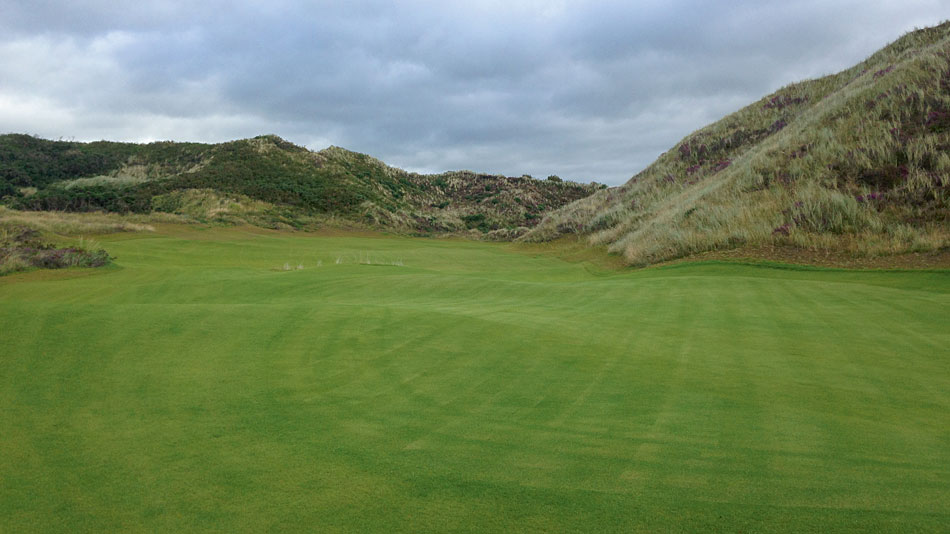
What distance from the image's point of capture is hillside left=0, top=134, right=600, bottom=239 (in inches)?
1836

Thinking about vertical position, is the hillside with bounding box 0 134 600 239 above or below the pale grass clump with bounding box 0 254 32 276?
above

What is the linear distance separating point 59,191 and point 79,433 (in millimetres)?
58319

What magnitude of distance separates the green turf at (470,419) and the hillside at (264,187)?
39837mm

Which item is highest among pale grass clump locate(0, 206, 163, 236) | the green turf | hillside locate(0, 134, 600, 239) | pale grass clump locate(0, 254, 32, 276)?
hillside locate(0, 134, 600, 239)

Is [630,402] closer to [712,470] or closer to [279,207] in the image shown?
[712,470]

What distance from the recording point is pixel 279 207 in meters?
50.5

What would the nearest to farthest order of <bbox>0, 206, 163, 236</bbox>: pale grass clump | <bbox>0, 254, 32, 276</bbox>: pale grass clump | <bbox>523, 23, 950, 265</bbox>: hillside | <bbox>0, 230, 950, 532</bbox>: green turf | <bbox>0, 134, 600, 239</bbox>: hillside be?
<bbox>0, 230, 950, 532</bbox>: green turf → <bbox>0, 254, 32, 276</bbox>: pale grass clump → <bbox>523, 23, 950, 265</bbox>: hillside → <bbox>0, 206, 163, 236</bbox>: pale grass clump → <bbox>0, 134, 600, 239</bbox>: hillside

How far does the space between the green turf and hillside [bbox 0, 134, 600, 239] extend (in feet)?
131

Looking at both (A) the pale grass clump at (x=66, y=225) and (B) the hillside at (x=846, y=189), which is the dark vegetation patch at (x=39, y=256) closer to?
(A) the pale grass clump at (x=66, y=225)

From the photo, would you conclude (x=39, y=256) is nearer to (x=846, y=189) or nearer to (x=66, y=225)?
(x=66, y=225)

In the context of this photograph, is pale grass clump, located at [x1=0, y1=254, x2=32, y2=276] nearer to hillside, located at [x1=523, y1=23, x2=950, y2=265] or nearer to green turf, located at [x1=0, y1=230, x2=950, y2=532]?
green turf, located at [x1=0, y1=230, x2=950, y2=532]

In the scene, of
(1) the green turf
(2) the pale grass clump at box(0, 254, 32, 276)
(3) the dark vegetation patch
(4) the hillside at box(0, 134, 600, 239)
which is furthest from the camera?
(4) the hillside at box(0, 134, 600, 239)

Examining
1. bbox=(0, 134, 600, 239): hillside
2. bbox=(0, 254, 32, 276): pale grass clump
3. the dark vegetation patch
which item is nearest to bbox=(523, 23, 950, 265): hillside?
the dark vegetation patch

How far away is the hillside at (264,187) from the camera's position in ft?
153
